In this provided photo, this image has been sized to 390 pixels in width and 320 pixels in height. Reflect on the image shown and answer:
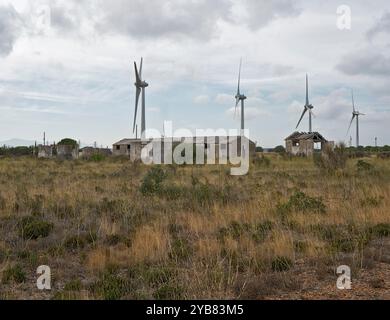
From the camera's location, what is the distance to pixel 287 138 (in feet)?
204

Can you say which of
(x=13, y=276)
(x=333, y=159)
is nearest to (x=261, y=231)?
(x=13, y=276)

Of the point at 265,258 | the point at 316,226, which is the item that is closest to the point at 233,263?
the point at 265,258

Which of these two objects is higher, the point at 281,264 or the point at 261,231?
the point at 261,231

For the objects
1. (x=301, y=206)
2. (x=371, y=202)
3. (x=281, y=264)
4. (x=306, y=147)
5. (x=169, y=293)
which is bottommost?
(x=169, y=293)

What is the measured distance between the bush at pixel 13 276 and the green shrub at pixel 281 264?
3679 millimetres

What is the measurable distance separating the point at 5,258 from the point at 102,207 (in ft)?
14.6

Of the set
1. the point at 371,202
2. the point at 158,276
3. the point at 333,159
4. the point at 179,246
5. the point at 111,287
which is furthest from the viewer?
the point at 333,159

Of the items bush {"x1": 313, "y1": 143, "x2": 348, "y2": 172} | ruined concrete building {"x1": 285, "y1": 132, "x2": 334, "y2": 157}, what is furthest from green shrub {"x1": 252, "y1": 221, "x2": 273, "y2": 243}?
ruined concrete building {"x1": 285, "y1": 132, "x2": 334, "y2": 157}

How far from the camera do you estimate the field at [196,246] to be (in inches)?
223

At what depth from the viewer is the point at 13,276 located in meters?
6.09

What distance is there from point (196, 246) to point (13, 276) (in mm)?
3009

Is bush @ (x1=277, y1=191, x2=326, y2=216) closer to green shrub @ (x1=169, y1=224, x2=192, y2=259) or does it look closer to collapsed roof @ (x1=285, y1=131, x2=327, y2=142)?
green shrub @ (x1=169, y1=224, x2=192, y2=259)

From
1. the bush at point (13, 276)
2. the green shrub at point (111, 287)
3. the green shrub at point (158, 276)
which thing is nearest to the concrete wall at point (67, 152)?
the bush at point (13, 276)

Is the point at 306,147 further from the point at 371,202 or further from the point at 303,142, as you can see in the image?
the point at 371,202
